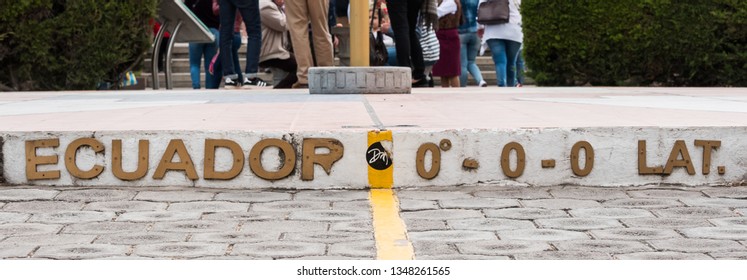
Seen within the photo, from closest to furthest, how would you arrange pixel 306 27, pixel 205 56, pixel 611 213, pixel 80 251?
pixel 80 251 → pixel 611 213 → pixel 306 27 → pixel 205 56

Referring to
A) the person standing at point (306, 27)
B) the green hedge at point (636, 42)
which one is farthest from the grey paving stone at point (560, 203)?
the green hedge at point (636, 42)

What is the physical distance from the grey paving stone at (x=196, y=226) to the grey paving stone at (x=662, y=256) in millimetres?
1396

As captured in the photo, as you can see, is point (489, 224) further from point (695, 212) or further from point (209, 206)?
point (209, 206)

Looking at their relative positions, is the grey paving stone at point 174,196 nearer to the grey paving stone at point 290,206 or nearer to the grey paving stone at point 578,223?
the grey paving stone at point 290,206

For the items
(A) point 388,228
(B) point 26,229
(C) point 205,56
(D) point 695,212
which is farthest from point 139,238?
(C) point 205,56

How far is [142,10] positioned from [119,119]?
6727 mm

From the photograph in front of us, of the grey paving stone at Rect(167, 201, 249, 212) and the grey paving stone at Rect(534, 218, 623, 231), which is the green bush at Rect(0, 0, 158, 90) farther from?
the grey paving stone at Rect(534, 218, 623, 231)

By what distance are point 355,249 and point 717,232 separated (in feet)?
4.23

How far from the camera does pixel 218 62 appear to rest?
14719 millimetres

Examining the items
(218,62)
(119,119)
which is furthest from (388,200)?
(218,62)

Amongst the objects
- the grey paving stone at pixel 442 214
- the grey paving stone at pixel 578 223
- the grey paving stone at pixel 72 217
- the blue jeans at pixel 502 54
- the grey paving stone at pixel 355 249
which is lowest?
the grey paving stone at pixel 578 223

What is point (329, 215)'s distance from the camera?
4949 mm

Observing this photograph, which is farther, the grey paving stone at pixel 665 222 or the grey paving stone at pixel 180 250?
the grey paving stone at pixel 665 222

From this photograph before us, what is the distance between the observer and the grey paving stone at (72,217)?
15.8ft
